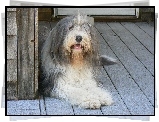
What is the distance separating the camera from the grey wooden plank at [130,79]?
4512mm

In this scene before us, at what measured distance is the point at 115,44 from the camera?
453 cm

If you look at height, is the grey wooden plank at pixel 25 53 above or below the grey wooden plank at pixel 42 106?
above

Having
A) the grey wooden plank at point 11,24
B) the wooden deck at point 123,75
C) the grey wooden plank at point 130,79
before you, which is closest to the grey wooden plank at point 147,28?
the wooden deck at point 123,75

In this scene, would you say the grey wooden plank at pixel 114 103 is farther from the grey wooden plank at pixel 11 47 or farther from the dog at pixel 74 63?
the grey wooden plank at pixel 11 47

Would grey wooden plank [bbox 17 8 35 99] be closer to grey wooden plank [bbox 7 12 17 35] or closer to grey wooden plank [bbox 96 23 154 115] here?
grey wooden plank [bbox 7 12 17 35]

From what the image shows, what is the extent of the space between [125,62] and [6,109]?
54 cm

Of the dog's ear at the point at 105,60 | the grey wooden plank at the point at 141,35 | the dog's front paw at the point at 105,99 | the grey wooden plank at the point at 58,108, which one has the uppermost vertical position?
the grey wooden plank at the point at 141,35

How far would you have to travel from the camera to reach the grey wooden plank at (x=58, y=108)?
450 centimetres

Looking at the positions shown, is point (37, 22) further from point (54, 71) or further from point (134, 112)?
point (134, 112)

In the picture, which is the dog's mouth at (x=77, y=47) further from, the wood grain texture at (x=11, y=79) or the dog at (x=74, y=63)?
the wood grain texture at (x=11, y=79)

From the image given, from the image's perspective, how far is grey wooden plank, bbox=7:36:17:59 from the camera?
4.47 metres

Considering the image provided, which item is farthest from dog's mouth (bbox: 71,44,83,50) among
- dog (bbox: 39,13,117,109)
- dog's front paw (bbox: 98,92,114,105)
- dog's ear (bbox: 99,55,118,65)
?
dog's front paw (bbox: 98,92,114,105)

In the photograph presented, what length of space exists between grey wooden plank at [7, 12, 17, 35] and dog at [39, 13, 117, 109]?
144 millimetres

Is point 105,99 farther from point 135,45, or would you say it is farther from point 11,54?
point 11,54
